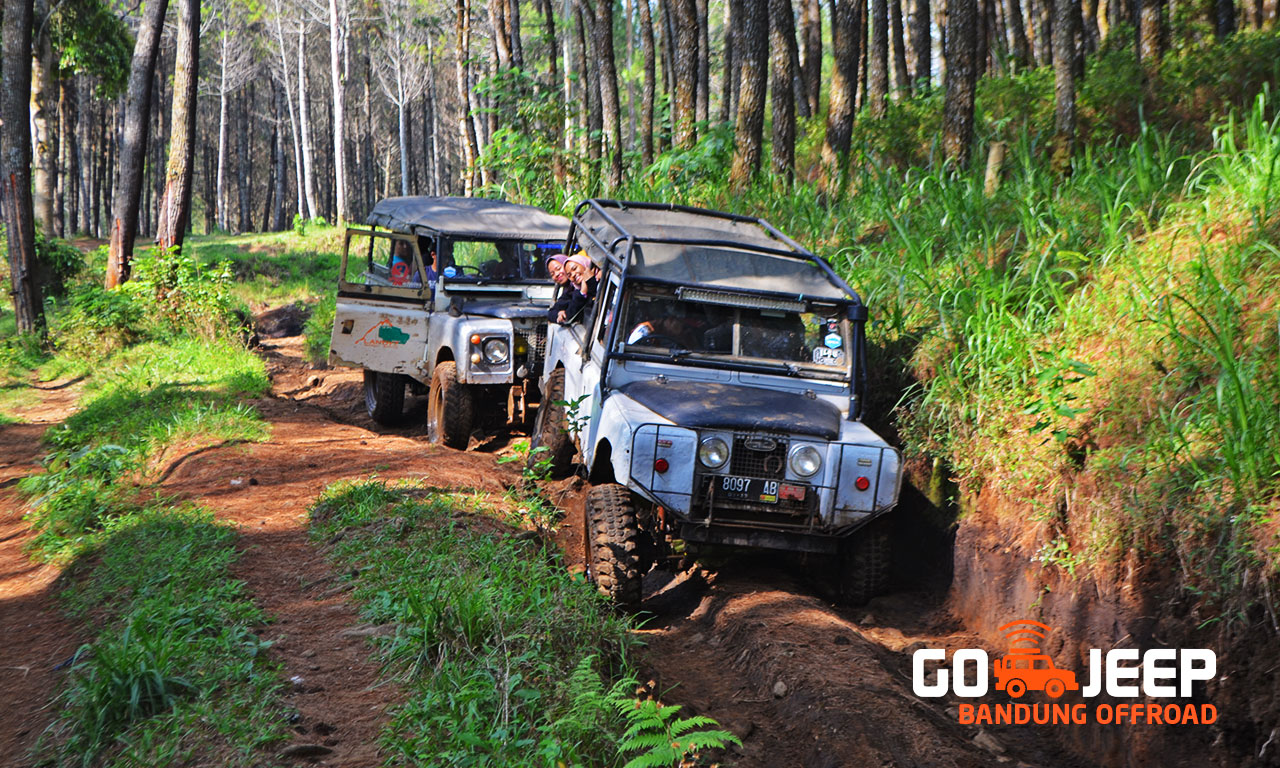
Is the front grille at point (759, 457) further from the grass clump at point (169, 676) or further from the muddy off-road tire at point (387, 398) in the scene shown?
the muddy off-road tire at point (387, 398)

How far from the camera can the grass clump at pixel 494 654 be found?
3.60 metres

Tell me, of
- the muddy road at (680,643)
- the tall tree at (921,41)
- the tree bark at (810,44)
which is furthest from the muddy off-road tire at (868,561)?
the tree bark at (810,44)

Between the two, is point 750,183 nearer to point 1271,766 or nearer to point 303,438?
point 303,438

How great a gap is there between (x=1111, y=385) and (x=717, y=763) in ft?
10.1

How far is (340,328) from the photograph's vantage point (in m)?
9.46

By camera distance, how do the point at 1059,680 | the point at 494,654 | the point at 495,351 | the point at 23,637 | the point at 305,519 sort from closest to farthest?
the point at 494,654 → the point at 1059,680 → the point at 23,637 → the point at 305,519 → the point at 495,351

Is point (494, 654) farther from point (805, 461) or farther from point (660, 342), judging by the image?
point (660, 342)

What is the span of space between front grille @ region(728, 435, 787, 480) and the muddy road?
2.62ft

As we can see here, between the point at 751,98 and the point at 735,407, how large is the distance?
8.02m

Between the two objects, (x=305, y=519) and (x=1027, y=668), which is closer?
(x=1027, y=668)

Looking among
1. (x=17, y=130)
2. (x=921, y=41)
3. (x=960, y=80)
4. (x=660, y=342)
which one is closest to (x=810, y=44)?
(x=921, y=41)

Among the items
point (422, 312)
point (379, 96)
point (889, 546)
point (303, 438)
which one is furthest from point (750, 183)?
point (379, 96)

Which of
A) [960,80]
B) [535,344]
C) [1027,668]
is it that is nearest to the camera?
[1027,668]

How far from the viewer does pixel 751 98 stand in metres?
12.7
